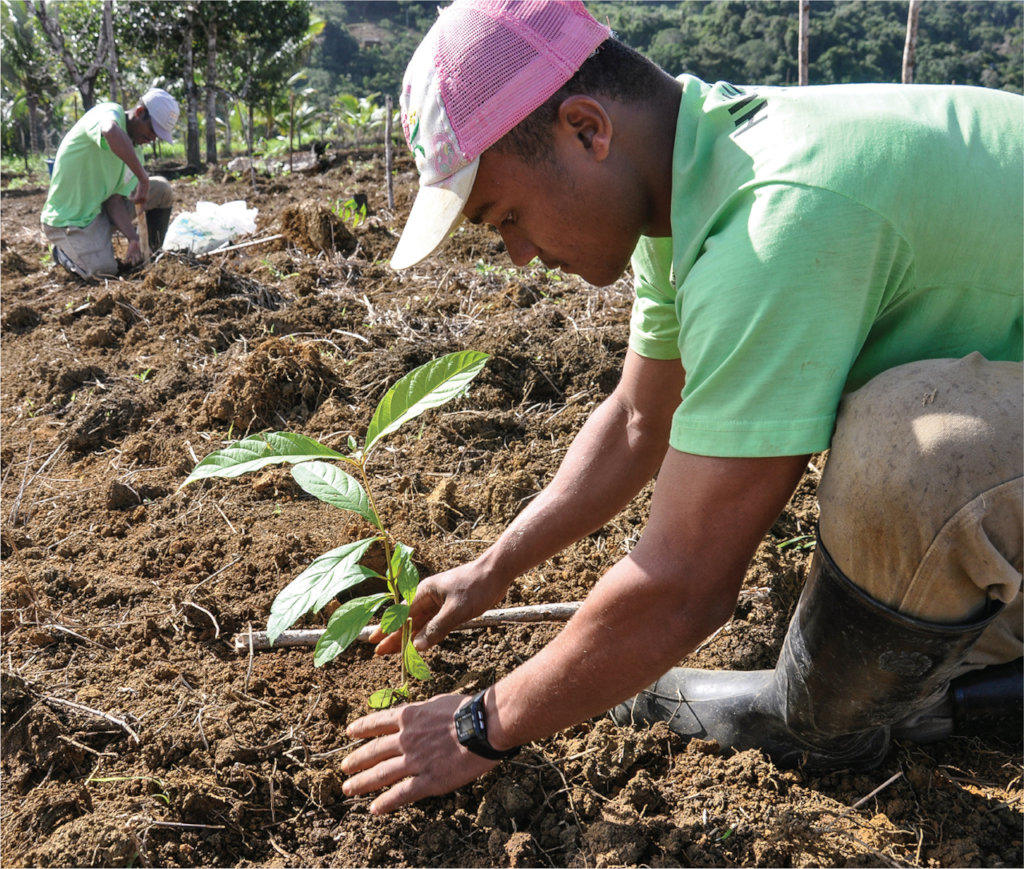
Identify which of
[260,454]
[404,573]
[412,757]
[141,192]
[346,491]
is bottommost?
[141,192]

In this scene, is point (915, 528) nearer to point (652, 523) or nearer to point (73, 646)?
point (652, 523)

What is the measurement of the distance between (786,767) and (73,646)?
5.05ft

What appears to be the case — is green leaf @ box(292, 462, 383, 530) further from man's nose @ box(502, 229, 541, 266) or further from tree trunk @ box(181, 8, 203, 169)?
tree trunk @ box(181, 8, 203, 169)

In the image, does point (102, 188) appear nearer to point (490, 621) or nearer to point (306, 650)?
point (306, 650)

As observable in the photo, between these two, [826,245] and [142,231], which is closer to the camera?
[826,245]

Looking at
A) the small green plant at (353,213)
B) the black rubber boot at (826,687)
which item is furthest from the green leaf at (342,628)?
the small green plant at (353,213)

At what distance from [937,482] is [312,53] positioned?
41.2 m

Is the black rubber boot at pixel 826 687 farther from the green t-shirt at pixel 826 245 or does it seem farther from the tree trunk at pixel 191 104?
the tree trunk at pixel 191 104

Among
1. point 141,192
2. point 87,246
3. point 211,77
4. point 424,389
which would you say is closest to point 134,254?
point 87,246

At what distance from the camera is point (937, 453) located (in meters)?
1.07

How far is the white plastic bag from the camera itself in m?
5.14

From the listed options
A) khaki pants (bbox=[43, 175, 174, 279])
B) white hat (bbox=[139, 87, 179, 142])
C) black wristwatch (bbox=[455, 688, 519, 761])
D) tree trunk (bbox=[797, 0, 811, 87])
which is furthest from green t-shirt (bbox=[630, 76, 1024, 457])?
white hat (bbox=[139, 87, 179, 142])

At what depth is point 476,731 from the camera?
1.22 meters

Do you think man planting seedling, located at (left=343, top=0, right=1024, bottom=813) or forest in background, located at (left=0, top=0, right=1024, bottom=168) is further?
forest in background, located at (left=0, top=0, right=1024, bottom=168)
